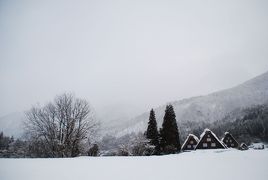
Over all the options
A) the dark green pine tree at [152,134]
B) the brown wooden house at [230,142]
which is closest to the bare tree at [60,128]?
the dark green pine tree at [152,134]

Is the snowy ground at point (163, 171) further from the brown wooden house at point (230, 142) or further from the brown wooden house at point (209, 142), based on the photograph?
the brown wooden house at point (230, 142)

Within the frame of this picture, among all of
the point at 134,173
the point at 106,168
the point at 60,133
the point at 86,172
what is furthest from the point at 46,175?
the point at 60,133

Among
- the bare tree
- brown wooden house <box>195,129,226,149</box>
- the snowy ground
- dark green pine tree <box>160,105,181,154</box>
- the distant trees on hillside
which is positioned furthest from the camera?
brown wooden house <box>195,129,226,149</box>

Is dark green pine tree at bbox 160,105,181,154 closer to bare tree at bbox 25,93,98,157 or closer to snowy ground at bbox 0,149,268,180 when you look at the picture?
bare tree at bbox 25,93,98,157

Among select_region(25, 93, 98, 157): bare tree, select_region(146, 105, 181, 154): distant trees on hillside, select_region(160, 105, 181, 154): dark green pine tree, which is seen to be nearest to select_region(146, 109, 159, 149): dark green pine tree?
select_region(146, 105, 181, 154): distant trees on hillside

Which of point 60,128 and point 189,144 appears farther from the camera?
point 189,144

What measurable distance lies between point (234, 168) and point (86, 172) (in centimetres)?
488

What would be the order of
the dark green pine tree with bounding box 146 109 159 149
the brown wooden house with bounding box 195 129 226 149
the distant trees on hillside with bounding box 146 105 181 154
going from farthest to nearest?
the brown wooden house with bounding box 195 129 226 149 → the dark green pine tree with bounding box 146 109 159 149 → the distant trees on hillside with bounding box 146 105 181 154

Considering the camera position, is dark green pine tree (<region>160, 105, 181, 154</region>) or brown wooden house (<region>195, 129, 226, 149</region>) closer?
dark green pine tree (<region>160, 105, 181, 154</region>)

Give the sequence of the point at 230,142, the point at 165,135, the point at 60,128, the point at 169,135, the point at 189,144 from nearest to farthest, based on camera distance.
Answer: the point at 60,128 < the point at 169,135 < the point at 165,135 < the point at 189,144 < the point at 230,142

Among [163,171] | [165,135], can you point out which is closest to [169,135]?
[165,135]

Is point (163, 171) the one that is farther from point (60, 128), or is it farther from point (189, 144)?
point (189, 144)

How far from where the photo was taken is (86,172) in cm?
686

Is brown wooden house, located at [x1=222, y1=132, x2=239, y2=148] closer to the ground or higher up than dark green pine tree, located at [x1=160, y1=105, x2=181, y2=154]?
closer to the ground
